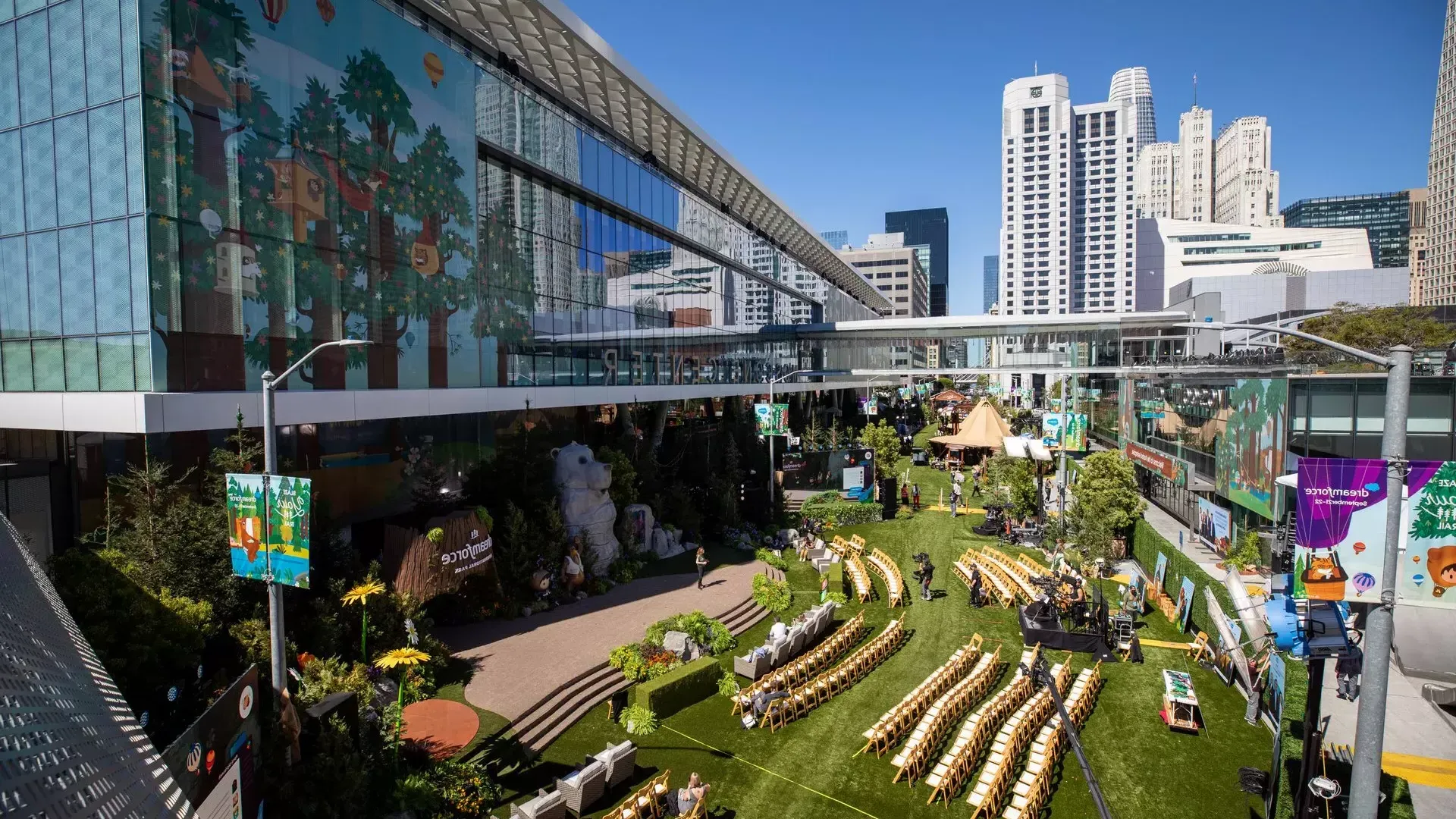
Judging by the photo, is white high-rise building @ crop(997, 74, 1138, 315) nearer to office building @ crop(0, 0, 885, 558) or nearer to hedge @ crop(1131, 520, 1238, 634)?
hedge @ crop(1131, 520, 1238, 634)

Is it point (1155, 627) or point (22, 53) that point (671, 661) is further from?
point (22, 53)

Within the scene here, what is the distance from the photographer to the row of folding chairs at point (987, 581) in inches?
859

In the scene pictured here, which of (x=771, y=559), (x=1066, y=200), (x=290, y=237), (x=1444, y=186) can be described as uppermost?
(x=1066, y=200)

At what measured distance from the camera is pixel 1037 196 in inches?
5586

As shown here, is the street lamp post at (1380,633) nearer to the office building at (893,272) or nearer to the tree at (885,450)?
the tree at (885,450)

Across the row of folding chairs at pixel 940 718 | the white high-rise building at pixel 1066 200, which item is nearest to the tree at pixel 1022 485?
the row of folding chairs at pixel 940 718

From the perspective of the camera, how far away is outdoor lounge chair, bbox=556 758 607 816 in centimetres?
1136

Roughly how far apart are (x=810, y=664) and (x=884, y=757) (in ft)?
11.7

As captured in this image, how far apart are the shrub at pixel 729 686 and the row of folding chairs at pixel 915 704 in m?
2.94

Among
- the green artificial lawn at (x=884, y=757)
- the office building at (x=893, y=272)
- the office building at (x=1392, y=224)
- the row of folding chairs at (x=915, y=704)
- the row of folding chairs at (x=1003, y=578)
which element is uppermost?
the office building at (x=1392, y=224)

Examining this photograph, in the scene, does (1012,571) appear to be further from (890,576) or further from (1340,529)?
(1340,529)

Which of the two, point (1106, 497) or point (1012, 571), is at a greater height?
point (1106, 497)

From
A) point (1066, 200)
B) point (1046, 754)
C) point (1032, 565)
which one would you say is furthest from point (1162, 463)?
point (1066, 200)

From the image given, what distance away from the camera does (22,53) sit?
14719mm
